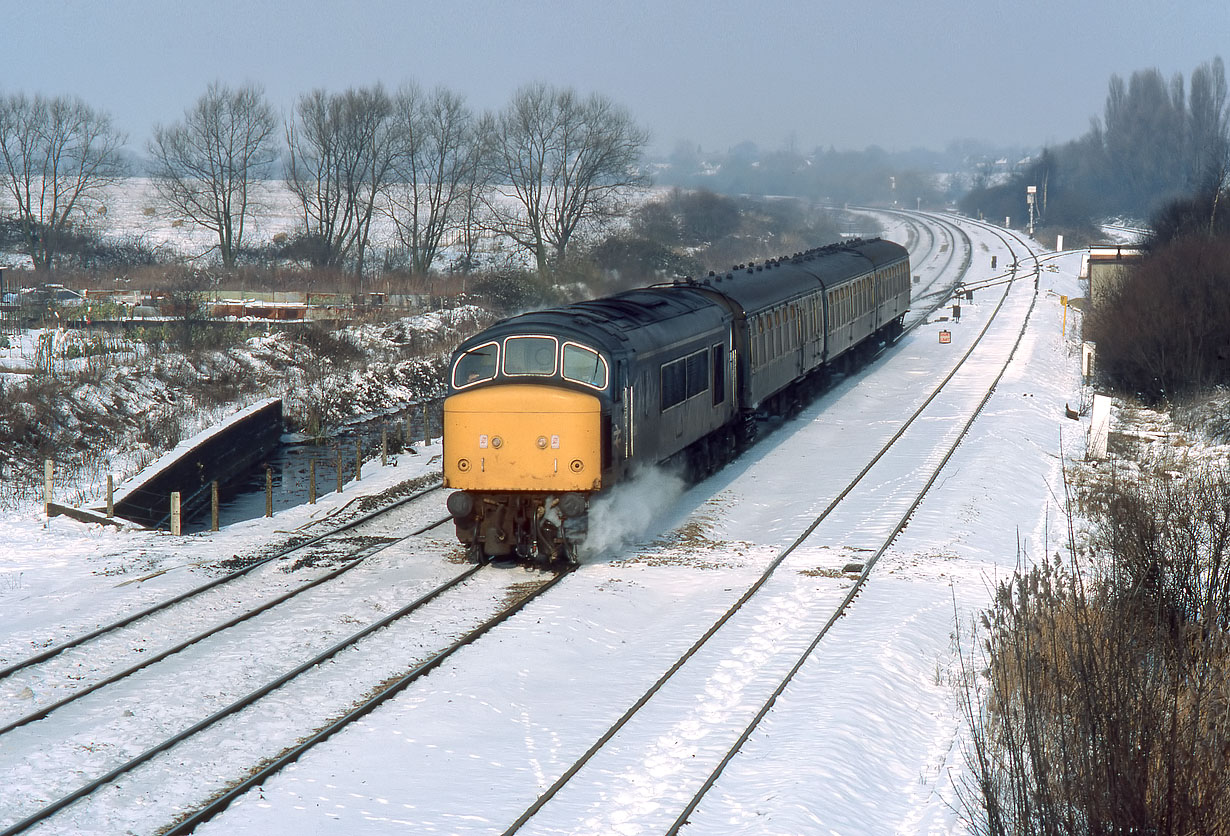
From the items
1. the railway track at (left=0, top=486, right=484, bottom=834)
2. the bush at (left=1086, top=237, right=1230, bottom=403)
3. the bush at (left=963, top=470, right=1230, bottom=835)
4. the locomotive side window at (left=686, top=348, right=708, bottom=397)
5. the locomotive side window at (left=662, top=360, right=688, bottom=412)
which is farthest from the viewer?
the bush at (left=1086, top=237, right=1230, bottom=403)

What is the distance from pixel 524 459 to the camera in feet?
47.8

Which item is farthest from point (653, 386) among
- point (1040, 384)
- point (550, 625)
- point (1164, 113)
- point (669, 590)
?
point (1164, 113)

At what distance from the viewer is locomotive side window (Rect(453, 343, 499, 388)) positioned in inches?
589

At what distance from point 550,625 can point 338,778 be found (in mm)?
3968

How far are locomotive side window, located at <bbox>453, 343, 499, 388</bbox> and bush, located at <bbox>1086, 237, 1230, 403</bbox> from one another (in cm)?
2031

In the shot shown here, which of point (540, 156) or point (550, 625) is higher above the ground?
point (540, 156)

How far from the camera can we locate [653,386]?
16266 millimetres

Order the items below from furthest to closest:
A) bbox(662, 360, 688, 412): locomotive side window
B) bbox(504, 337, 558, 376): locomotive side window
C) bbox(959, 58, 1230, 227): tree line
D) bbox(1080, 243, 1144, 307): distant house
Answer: bbox(959, 58, 1230, 227): tree line
bbox(1080, 243, 1144, 307): distant house
bbox(662, 360, 688, 412): locomotive side window
bbox(504, 337, 558, 376): locomotive side window

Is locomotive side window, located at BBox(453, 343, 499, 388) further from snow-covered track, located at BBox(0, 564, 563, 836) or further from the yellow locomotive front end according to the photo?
snow-covered track, located at BBox(0, 564, 563, 836)

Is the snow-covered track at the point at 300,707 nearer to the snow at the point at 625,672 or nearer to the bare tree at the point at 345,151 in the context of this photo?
the snow at the point at 625,672

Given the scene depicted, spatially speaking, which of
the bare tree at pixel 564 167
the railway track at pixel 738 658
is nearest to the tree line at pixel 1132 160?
the bare tree at pixel 564 167

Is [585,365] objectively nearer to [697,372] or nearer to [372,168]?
[697,372]

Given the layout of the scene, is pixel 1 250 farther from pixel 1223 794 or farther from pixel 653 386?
pixel 1223 794

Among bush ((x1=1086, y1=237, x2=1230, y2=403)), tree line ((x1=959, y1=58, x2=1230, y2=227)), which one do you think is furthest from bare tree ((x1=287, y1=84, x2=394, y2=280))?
tree line ((x1=959, y1=58, x2=1230, y2=227))
